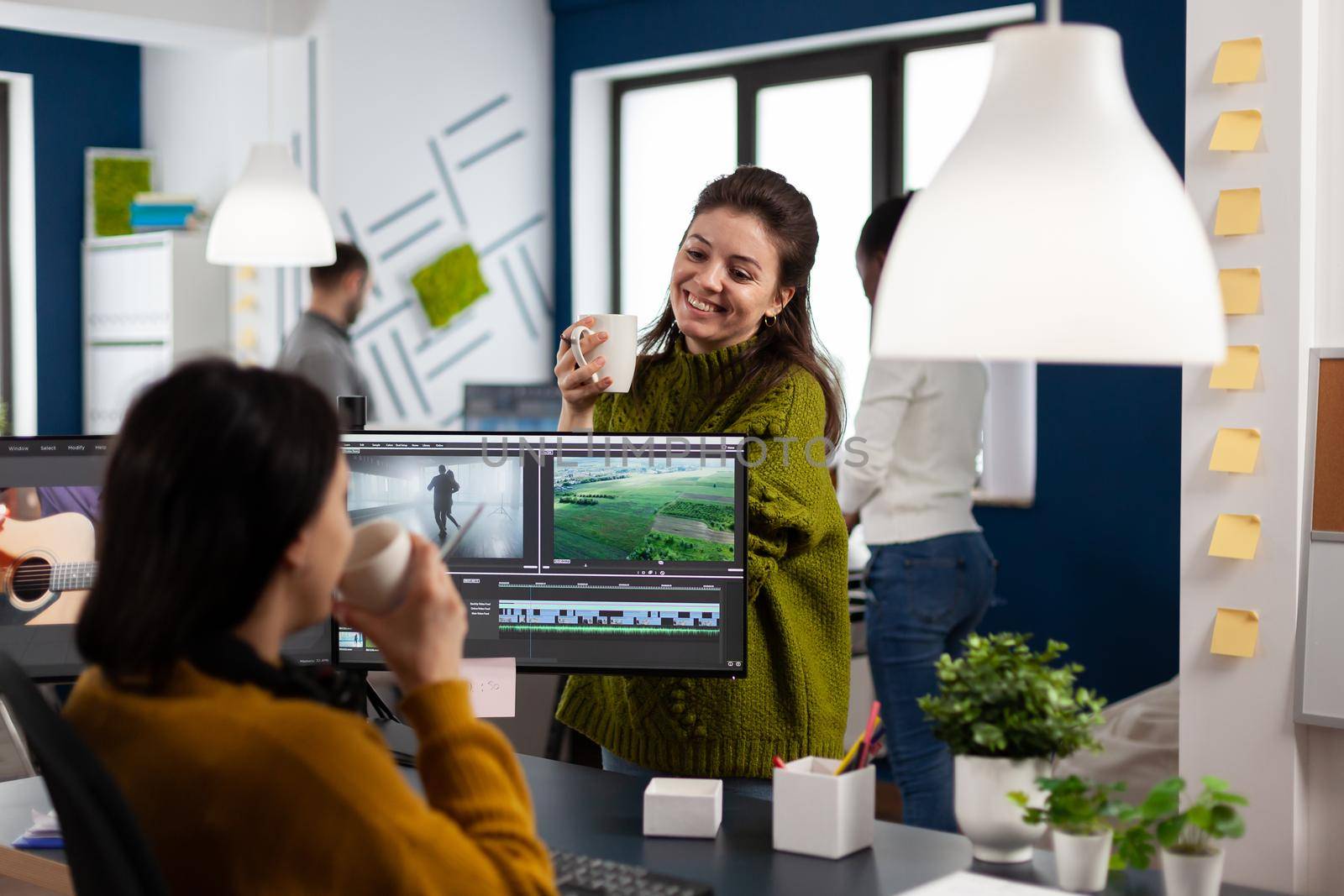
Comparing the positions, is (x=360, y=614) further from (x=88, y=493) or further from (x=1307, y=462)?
(x=1307, y=462)

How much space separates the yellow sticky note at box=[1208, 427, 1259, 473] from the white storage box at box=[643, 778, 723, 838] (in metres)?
1.24

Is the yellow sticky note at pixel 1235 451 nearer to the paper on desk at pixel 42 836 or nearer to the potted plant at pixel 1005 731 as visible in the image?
the potted plant at pixel 1005 731

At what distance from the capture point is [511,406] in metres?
4.99

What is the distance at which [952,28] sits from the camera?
475cm

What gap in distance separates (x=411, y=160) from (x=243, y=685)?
15.2ft

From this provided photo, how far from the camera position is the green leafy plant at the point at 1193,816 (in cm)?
127

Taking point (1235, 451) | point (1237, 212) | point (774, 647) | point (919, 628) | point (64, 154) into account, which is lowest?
point (919, 628)

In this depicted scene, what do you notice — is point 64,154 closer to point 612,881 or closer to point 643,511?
point 643,511

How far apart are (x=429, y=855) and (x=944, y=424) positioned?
2.27 meters

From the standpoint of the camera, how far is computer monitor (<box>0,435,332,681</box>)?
178cm

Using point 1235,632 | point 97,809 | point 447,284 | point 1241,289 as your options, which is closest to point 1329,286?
point 1241,289

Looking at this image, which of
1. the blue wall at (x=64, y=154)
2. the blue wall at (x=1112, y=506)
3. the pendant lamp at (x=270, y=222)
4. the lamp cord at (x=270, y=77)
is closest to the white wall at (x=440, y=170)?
the lamp cord at (x=270, y=77)

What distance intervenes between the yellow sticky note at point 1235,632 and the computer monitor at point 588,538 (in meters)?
1.13

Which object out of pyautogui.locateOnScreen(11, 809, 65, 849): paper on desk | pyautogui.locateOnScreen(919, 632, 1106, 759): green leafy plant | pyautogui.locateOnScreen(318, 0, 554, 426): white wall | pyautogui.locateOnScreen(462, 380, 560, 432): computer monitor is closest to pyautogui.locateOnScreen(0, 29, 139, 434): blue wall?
pyautogui.locateOnScreen(318, 0, 554, 426): white wall
